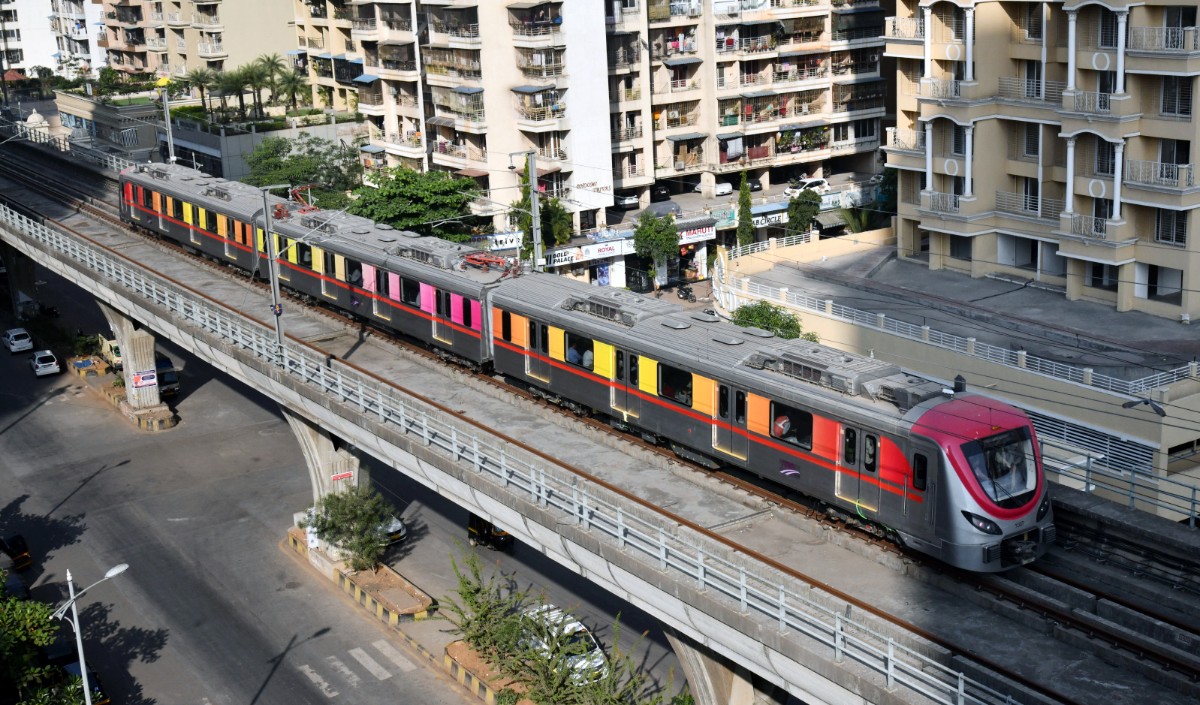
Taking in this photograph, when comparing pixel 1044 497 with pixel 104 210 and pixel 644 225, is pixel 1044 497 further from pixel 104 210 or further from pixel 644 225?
pixel 104 210

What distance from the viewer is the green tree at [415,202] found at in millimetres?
72500

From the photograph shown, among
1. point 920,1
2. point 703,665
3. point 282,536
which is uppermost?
point 920,1

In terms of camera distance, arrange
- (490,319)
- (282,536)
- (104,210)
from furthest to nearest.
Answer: (104,210)
(282,536)
(490,319)

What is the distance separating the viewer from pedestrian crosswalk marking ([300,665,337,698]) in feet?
134

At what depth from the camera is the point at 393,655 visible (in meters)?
42.9

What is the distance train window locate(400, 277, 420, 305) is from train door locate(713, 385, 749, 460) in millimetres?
15184

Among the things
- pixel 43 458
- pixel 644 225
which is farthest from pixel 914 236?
pixel 43 458

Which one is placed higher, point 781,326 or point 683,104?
point 683,104

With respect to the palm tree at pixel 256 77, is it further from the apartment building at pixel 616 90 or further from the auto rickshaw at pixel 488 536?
the auto rickshaw at pixel 488 536

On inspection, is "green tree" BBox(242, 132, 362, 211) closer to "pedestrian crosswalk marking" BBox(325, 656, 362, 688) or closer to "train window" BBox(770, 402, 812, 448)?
"pedestrian crosswalk marking" BBox(325, 656, 362, 688)

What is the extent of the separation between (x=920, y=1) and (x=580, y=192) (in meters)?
24.5

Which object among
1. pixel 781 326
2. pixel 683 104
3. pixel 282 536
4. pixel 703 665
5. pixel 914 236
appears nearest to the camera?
pixel 703 665

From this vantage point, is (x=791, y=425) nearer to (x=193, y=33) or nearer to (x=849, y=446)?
(x=849, y=446)

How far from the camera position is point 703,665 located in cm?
3033
